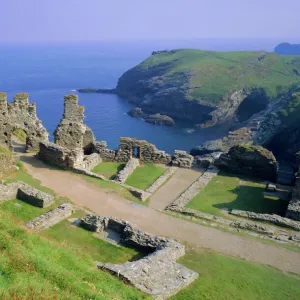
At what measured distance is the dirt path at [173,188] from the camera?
86.3 feet

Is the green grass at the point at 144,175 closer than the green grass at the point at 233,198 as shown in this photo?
No

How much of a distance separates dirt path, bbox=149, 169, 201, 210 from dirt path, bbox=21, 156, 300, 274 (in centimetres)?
246

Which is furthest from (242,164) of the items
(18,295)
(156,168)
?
(18,295)

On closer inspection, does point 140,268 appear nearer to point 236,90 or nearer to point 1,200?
point 1,200

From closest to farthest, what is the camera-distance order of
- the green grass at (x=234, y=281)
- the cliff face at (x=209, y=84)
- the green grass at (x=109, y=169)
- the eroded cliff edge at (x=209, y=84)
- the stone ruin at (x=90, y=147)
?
the green grass at (x=234, y=281)
the green grass at (x=109, y=169)
the stone ruin at (x=90, y=147)
the eroded cliff edge at (x=209, y=84)
the cliff face at (x=209, y=84)

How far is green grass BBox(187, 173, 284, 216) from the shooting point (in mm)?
26406

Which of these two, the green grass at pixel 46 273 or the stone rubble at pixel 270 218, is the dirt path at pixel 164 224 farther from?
the green grass at pixel 46 273

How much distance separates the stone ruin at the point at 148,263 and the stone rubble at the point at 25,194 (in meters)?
3.07

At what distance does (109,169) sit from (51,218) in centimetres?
1219

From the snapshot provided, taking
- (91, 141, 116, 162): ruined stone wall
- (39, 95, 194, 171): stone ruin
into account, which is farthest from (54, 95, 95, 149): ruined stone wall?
(91, 141, 116, 162): ruined stone wall

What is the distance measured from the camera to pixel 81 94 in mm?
153375

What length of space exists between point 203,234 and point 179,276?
Result: 522 centimetres

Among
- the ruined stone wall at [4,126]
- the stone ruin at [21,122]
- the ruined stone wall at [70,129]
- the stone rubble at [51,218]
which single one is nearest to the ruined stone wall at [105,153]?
the ruined stone wall at [70,129]

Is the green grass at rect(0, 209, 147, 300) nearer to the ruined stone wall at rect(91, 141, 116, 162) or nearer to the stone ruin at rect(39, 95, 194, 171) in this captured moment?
the stone ruin at rect(39, 95, 194, 171)
